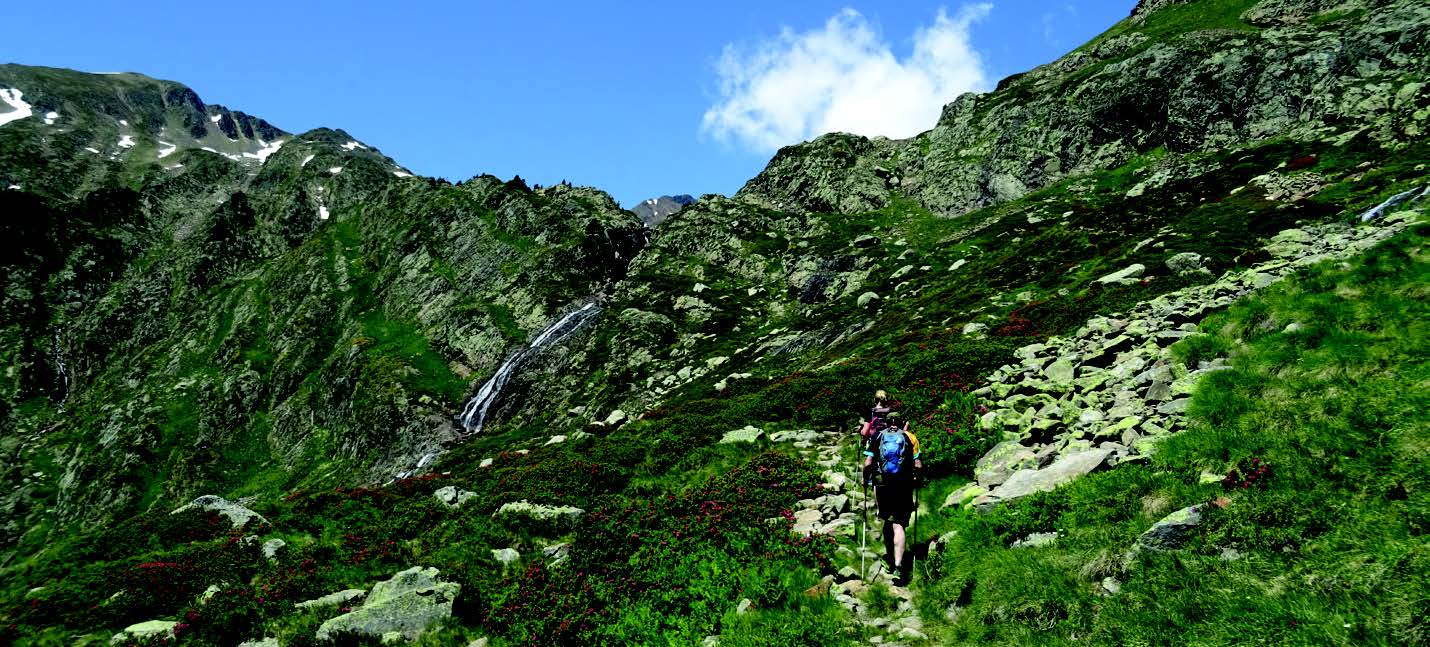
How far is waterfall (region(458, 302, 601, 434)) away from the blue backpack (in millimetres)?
58214

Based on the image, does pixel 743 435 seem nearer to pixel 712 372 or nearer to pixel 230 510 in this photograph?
pixel 230 510

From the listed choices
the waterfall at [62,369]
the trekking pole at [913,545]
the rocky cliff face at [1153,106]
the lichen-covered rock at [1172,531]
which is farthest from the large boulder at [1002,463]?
the waterfall at [62,369]

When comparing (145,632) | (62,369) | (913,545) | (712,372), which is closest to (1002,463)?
(913,545)

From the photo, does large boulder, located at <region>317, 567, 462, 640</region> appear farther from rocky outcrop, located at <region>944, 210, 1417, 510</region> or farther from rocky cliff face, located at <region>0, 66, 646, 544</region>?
rocky cliff face, located at <region>0, 66, 646, 544</region>

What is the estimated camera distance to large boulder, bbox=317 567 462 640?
1164 cm

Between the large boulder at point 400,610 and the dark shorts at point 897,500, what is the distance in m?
8.94

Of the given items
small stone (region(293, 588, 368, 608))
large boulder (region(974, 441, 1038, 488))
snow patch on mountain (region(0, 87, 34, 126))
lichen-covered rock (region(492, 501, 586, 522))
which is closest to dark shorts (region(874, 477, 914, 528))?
large boulder (region(974, 441, 1038, 488))

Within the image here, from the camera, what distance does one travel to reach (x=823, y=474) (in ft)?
53.7

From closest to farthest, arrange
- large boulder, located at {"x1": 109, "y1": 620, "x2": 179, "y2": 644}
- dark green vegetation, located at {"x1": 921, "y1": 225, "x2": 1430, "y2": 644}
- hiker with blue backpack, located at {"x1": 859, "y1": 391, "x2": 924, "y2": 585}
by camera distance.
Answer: dark green vegetation, located at {"x1": 921, "y1": 225, "x2": 1430, "y2": 644} < hiker with blue backpack, located at {"x1": 859, "y1": 391, "x2": 924, "y2": 585} < large boulder, located at {"x1": 109, "y1": 620, "x2": 179, "y2": 644}

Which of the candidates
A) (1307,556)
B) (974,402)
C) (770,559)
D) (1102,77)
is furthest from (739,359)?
(1102,77)

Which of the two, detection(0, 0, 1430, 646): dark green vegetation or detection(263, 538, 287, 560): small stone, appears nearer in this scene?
detection(0, 0, 1430, 646): dark green vegetation

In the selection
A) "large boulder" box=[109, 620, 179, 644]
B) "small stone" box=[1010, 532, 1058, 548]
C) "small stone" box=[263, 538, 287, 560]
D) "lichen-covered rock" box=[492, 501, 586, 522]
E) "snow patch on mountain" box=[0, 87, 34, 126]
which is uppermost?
"snow patch on mountain" box=[0, 87, 34, 126]

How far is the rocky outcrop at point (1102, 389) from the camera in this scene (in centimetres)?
1090

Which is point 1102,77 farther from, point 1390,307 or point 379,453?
point 379,453
